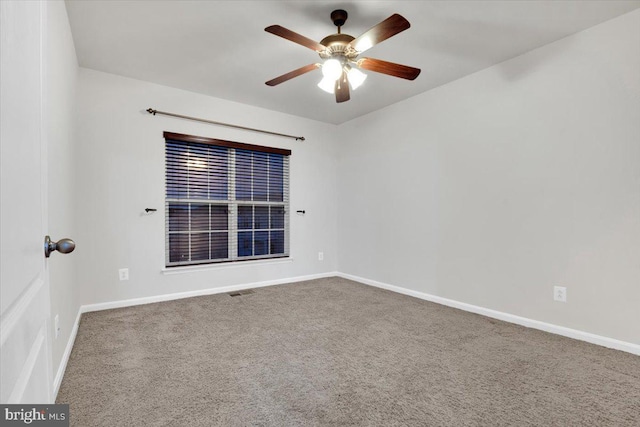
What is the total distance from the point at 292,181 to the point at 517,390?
3576 mm

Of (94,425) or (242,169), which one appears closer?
(94,425)

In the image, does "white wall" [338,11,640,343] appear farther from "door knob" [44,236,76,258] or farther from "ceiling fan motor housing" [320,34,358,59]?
"door knob" [44,236,76,258]

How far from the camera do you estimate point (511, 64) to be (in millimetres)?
3010

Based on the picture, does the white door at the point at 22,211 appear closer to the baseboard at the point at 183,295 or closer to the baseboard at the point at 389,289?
the baseboard at the point at 389,289

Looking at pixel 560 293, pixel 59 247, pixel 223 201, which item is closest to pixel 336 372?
pixel 59 247

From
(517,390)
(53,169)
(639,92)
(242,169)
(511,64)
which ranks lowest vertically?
(517,390)

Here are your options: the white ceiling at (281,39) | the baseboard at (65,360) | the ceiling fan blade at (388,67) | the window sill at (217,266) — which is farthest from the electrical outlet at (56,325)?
the ceiling fan blade at (388,67)

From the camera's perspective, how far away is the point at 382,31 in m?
2.04

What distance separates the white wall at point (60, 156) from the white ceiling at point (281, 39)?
33 cm

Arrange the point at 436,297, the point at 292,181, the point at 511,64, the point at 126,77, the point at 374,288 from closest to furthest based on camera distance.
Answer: the point at 511,64 → the point at 126,77 → the point at 436,297 → the point at 374,288 → the point at 292,181

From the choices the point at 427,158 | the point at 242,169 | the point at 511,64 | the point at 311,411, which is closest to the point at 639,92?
the point at 511,64

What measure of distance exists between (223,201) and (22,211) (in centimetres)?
357

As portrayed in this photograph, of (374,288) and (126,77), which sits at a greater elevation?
(126,77)

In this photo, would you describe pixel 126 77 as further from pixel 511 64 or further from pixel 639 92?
pixel 639 92
